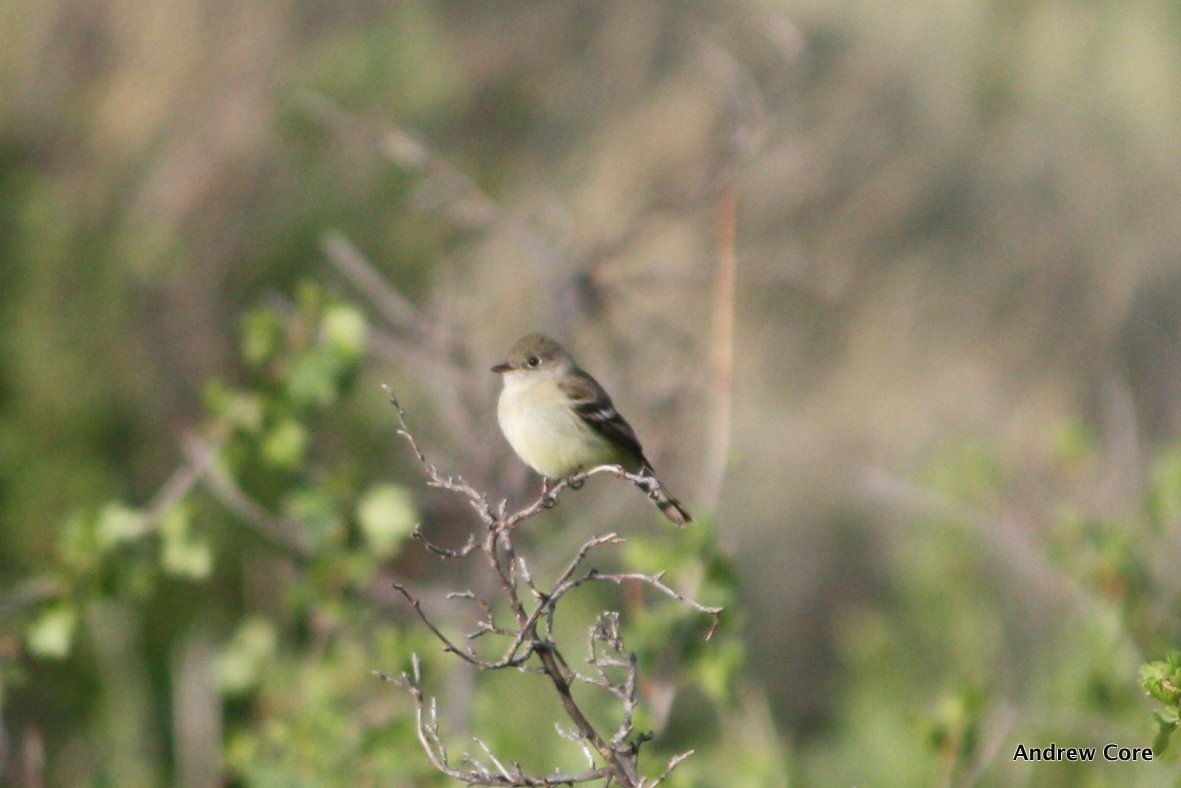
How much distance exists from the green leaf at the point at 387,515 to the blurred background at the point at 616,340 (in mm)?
45

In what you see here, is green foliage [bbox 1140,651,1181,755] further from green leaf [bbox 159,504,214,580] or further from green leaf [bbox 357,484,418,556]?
green leaf [bbox 159,504,214,580]

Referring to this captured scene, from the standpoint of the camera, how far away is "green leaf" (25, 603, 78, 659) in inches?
177

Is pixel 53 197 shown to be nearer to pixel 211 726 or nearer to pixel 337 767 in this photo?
pixel 211 726

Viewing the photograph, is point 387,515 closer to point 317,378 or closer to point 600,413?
point 317,378

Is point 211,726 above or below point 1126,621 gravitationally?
above

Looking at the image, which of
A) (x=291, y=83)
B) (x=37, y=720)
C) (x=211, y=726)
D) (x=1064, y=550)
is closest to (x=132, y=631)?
(x=37, y=720)

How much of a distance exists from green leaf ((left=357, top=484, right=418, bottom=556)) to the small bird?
35 centimetres

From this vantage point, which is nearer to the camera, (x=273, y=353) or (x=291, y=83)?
(x=273, y=353)

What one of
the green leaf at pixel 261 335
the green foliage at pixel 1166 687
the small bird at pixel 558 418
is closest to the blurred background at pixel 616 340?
the green leaf at pixel 261 335

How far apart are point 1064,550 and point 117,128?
4698 mm

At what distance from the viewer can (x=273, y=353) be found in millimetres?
4797

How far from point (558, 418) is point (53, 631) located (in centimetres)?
148

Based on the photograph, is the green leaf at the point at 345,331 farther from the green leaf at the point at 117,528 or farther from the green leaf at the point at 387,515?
the green leaf at the point at 117,528

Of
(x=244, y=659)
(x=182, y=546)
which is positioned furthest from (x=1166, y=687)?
(x=244, y=659)
